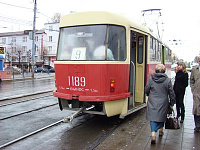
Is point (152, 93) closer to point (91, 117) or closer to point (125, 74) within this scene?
point (125, 74)

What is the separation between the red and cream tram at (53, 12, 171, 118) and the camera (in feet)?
19.6

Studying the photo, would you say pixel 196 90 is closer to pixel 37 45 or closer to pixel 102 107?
pixel 102 107

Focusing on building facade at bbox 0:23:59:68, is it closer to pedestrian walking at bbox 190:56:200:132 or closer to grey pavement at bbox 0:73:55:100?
grey pavement at bbox 0:73:55:100

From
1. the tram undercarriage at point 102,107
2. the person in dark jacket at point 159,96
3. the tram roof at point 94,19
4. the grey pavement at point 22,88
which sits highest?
the tram roof at point 94,19

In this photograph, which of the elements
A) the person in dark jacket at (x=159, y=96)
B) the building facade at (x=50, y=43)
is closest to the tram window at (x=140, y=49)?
the person in dark jacket at (x=159, y=96)

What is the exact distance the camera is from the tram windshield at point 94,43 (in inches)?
240

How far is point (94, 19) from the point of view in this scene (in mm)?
6191

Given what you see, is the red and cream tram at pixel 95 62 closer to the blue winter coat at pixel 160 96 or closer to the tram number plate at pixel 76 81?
the tram number plate at pixel 76 81

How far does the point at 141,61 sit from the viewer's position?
323 inches

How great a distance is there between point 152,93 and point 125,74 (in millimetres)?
1514

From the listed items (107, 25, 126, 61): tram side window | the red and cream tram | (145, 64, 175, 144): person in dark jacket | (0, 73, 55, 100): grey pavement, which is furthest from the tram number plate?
(0, 73, 55, 100): grey pavement

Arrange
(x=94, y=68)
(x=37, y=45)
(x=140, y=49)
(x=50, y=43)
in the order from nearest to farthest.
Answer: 1. (x=94, y=68)
2. (x=140, y=49)
3. (x=37, y=45)
4. (x=50, y=43)

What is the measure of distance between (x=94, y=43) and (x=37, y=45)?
6072 cm

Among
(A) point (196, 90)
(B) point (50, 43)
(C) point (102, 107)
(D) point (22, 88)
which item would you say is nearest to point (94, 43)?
(C) point (102, 107)
